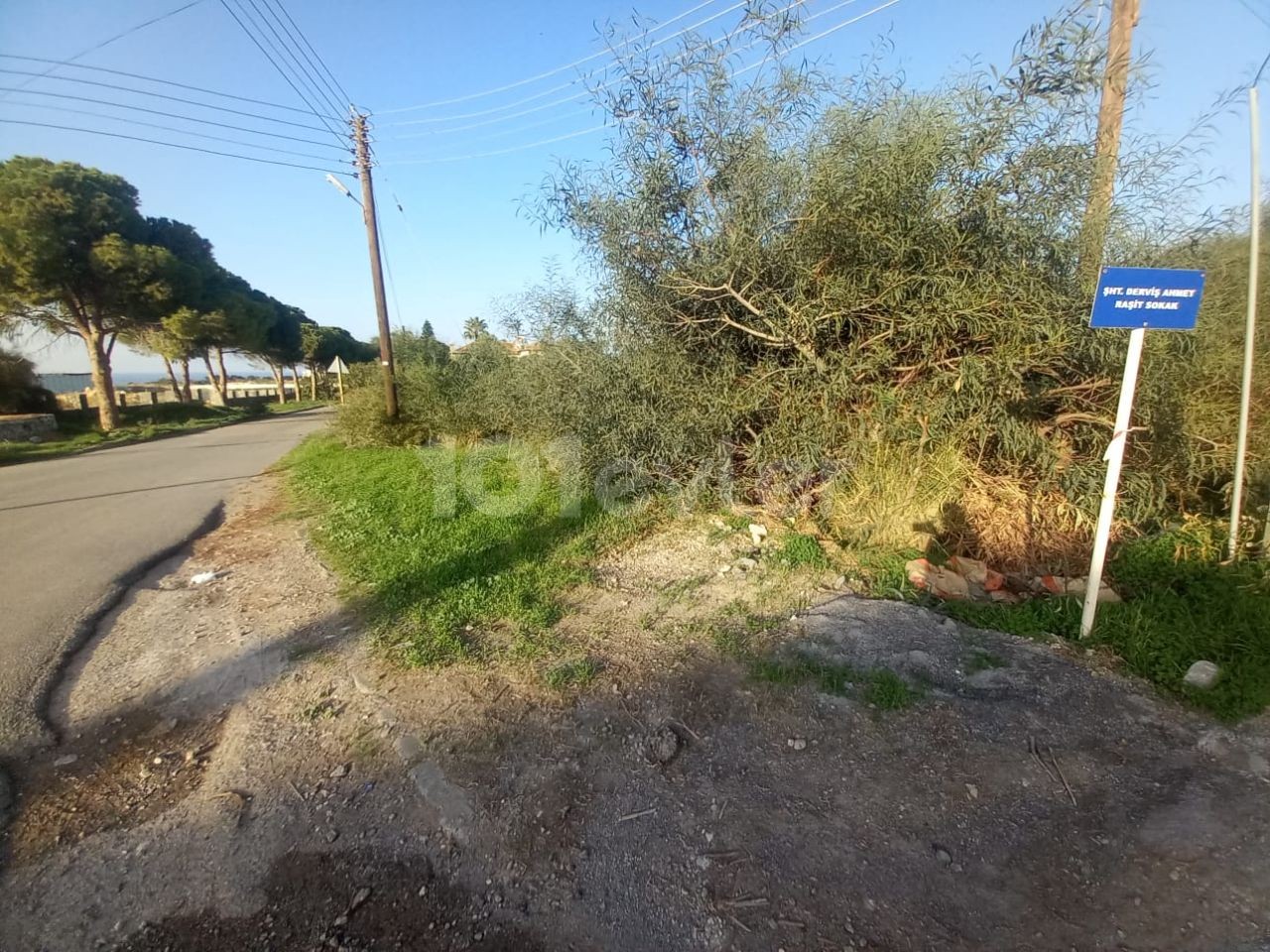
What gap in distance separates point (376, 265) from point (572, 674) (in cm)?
1355

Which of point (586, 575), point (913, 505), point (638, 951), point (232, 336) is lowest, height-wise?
point (638, 951)

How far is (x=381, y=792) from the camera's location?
243 centimetres

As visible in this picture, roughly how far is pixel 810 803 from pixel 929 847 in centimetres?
44

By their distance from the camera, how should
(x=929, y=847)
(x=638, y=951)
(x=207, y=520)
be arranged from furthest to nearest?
1. (x=207, y=520)
2. (x=929, y=847)
3. (x=638, y=951)

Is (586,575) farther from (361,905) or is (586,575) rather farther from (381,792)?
(361,905)

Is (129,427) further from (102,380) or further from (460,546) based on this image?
(460,546)

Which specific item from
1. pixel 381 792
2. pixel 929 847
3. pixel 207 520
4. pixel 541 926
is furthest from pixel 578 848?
pixel 207 520

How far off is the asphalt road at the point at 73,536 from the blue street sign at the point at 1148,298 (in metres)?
6.08

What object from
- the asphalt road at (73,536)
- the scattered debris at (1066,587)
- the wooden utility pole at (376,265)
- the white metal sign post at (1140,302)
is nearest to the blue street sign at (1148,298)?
the white metal sign post at (1140,302)

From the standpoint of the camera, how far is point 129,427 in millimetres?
18438

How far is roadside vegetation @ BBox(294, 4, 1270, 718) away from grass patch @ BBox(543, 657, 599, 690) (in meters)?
0.41

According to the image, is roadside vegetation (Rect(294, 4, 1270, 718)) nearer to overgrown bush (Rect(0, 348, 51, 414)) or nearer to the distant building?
the distant building

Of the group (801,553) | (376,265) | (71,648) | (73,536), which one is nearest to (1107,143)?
(801,553)

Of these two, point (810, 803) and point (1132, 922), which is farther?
point (810, 803)
